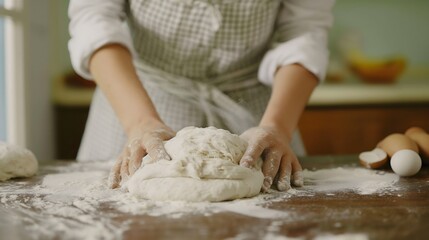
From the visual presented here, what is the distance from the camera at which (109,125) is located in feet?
4.34

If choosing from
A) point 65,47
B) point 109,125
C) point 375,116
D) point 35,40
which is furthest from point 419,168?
point 65,47

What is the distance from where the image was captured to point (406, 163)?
3.19 feet

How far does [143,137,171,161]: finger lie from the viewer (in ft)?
2.82

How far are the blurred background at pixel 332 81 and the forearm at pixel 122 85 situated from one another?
64cm

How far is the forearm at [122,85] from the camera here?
1.04m

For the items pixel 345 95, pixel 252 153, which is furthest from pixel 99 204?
pixel 345 95

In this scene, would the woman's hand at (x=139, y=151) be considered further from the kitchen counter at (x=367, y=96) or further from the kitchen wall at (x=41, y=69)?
the kitchen counter at (x=367, y=96)

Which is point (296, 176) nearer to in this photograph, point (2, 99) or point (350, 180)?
point (350, 180)

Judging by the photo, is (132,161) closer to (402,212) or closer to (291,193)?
(291,193)

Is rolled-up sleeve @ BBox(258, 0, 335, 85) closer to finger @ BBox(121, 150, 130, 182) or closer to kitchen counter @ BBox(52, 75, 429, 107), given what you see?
finger @ BBox(121, 150, 130, 182)

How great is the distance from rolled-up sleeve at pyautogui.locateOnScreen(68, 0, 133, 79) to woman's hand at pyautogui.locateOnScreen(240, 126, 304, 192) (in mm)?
376

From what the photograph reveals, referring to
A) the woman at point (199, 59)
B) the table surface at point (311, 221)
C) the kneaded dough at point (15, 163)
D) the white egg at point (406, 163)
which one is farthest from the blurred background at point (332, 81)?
the white egg at point (406, 163)

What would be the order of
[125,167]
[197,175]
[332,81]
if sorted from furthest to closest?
[332,81], [125,167], [197,175]

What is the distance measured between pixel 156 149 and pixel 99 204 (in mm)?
135
